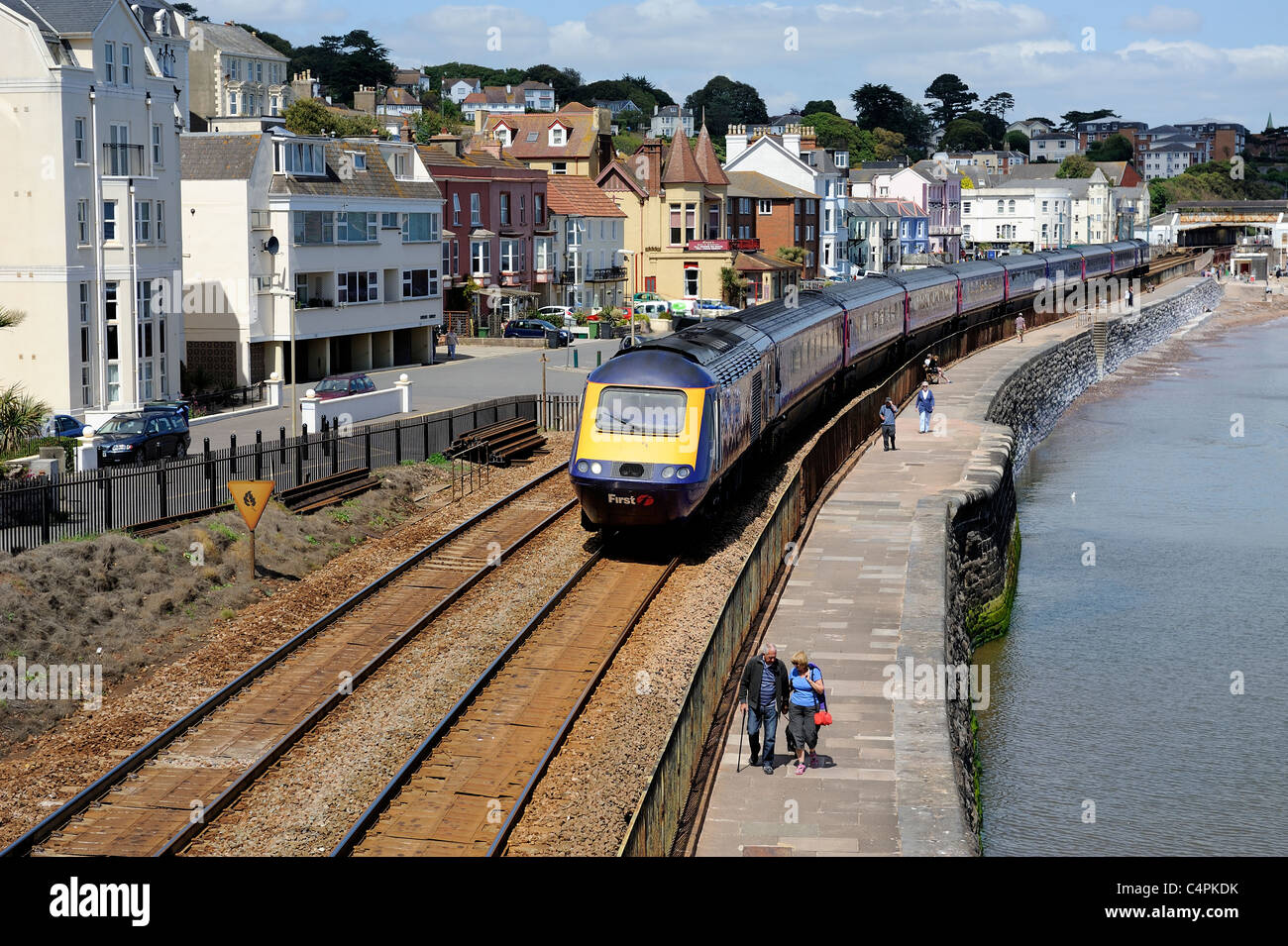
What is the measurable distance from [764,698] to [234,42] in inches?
5236

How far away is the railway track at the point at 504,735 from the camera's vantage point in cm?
1375

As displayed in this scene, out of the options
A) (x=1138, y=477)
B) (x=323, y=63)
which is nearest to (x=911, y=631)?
(x=1138, y=477)

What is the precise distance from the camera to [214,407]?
41719 millimetres

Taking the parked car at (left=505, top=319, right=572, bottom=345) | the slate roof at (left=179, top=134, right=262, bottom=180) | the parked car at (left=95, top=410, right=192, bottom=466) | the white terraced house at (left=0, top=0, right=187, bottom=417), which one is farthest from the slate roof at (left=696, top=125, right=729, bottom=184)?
the parked car at (left=95, top=410, right=192, bottom=466)

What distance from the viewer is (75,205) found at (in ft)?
124

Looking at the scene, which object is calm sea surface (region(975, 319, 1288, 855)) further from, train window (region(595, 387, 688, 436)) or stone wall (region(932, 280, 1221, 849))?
train window (region(595, 387, 688, 436))

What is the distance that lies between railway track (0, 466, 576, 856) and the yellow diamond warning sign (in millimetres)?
2105

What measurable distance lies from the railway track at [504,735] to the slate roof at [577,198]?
53.7m

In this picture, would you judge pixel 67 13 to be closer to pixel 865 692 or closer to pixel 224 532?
pixel 224 532

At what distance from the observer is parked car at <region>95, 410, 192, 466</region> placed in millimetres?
29938

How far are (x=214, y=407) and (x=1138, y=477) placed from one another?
28631 millimetres
